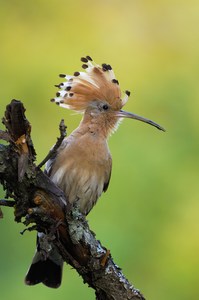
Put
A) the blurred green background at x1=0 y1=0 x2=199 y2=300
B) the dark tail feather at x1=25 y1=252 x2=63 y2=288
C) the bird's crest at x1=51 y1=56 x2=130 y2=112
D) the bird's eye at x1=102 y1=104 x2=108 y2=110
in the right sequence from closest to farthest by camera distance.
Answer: the dark tail feather at x1=25 y1=252 x2=63 y2=288 < the bird's crest at x1=51 y1=56 x2=130 y2=112 < the bird's eye at x1=102 y1=104 x2=108 y2=110 < the blurred green background at x1=0 y1=0 x2=199 y2=300

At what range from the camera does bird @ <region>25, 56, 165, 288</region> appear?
12.0 feet

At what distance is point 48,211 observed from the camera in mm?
2752

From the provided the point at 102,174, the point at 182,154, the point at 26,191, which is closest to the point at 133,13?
the point at 182,154

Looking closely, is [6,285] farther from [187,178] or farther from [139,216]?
[187,178]

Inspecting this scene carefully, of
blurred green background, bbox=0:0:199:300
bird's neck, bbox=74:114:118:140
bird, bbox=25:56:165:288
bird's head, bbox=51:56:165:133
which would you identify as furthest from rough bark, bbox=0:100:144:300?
blurred green background, bbox=0:0:199:300

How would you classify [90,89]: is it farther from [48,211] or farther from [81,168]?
[48,211]

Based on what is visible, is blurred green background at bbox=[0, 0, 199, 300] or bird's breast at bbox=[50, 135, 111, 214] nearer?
bird's breast at bbox=[50, 135, 111, 214]

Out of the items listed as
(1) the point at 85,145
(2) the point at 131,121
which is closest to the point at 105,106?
(1) the point at 85,145

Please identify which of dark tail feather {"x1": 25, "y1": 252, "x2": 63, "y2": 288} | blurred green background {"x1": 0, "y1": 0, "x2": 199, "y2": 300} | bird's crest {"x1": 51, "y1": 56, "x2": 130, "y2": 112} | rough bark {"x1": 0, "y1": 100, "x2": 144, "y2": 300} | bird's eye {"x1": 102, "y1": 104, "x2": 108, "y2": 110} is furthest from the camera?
blurred green background {"x1": 0, "y1": 0, "x2": 199, "y2": 300}

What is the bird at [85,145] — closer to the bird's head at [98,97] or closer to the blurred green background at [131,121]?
the bird's head at [98,97]

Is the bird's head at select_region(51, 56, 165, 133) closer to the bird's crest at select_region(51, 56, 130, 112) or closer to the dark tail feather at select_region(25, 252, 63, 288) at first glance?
the bird's crest at select_region(51, 56, 130, 112)

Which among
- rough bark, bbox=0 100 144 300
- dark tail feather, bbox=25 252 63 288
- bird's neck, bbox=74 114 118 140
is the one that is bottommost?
rough bark, bbox=0 100 144 300

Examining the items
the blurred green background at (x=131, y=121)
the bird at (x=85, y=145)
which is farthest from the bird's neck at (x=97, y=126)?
the blurred green background at (x=131, y=121)

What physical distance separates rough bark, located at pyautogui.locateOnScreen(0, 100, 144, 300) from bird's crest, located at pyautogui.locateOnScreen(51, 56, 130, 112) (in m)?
1.07
